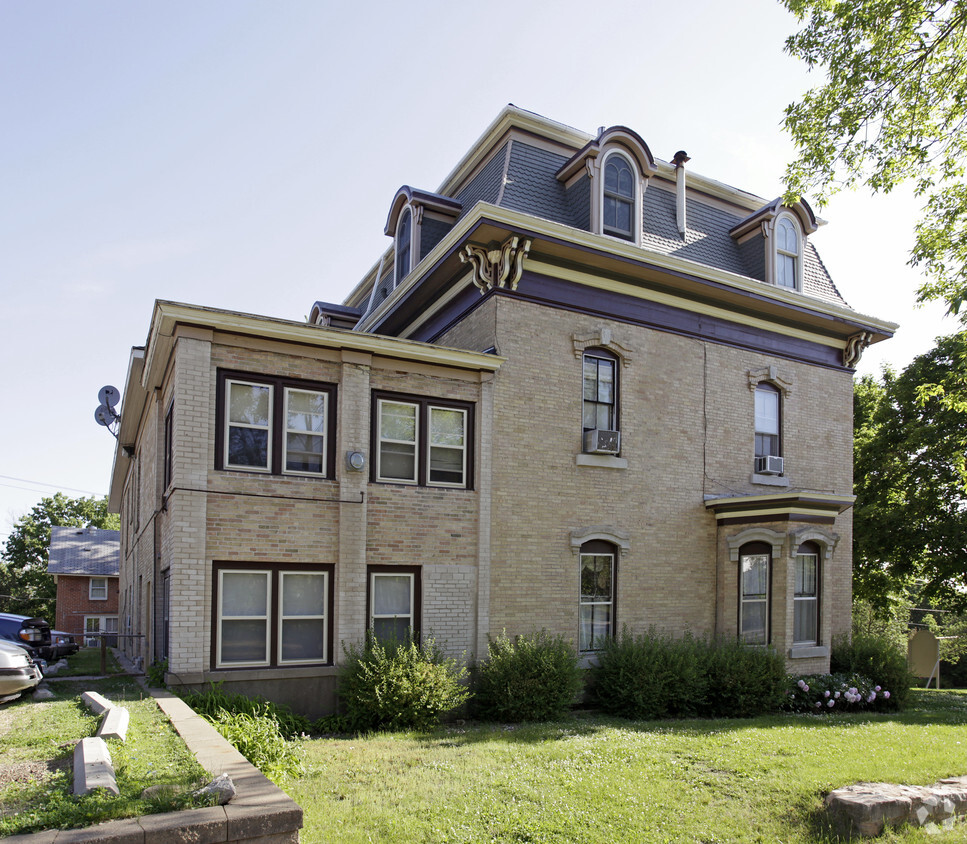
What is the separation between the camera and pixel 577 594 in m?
14.8

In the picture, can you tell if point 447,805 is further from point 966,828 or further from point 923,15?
point 923,15

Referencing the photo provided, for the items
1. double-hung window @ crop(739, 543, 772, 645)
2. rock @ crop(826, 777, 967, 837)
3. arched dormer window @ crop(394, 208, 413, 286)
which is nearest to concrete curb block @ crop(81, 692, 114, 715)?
rock @ crop(826, 777, 967, 837)

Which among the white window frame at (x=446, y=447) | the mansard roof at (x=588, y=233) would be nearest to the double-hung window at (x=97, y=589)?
the mansard roof at (x=588, y=233)

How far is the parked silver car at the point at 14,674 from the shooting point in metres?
10.1

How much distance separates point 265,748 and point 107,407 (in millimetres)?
14920

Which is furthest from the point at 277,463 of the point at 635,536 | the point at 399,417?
the point at 635,536

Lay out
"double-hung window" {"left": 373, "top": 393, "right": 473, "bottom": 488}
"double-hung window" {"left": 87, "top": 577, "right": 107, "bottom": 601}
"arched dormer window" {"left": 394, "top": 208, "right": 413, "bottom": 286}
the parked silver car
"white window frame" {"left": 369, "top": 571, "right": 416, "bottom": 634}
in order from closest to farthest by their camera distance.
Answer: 1. the parked silver car
2. "white window frame" {"left": 369, "top": 571, "right": 416, "bottom": 634}
3. "double-hung window" {"left": 373, "top": 393, "right": 473, "bottom": 488}
4. "arched dormer window" {"left": 394, "top": 208, "right": 413, "bottom": 286}
5. "double-hung window" {"left": 87, "top": 577, "right": 107, "bottom": 601}

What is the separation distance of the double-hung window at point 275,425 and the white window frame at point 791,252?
11832 millimetres

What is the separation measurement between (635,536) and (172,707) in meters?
9.51

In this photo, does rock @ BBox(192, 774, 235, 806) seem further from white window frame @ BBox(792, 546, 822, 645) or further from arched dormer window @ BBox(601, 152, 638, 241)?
white window frame @ BBox(792, 546, 822, 645)

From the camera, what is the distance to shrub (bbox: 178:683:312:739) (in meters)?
10.4

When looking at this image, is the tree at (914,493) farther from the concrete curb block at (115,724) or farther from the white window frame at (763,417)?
the concrete curb block at (115,724)

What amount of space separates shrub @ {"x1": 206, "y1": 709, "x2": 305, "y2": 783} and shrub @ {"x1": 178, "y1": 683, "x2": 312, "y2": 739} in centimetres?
115

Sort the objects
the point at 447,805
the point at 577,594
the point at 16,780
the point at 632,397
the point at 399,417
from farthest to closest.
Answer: the point at 632,397 → the point at 577,594 → the point at 399,417 → the point at 447,805 → the point at 16,780
